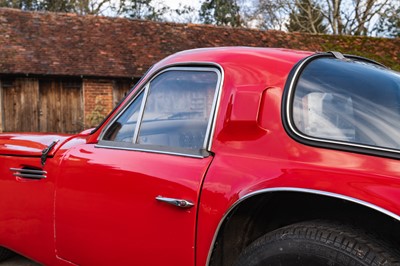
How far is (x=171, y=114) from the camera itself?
240cm

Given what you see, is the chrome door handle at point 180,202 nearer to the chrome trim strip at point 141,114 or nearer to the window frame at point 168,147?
the window frame at point 168,147

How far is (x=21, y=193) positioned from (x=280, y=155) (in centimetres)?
193

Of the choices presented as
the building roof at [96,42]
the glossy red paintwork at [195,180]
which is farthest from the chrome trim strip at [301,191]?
the building roof at [96,42]

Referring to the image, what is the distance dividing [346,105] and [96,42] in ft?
52.6

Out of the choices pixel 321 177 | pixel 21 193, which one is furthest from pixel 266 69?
pixel 21 193

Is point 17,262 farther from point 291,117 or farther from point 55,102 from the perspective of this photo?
point 55,102

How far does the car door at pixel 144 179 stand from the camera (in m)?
2.00

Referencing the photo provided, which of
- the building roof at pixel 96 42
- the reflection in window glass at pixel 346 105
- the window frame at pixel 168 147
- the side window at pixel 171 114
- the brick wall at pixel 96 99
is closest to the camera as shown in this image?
the reflection in window glass at pixel 346 105

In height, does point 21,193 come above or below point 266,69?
below

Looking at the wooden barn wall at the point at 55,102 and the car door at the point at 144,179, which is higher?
the car door at the point at 144,179

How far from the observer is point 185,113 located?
7.61 ft

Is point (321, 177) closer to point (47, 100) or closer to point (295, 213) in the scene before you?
point (295, 213)

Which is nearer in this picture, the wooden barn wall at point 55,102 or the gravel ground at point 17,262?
the gravel ground at point 17,262

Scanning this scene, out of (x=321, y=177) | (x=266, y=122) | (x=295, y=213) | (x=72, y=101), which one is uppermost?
(x=266, y=122)
